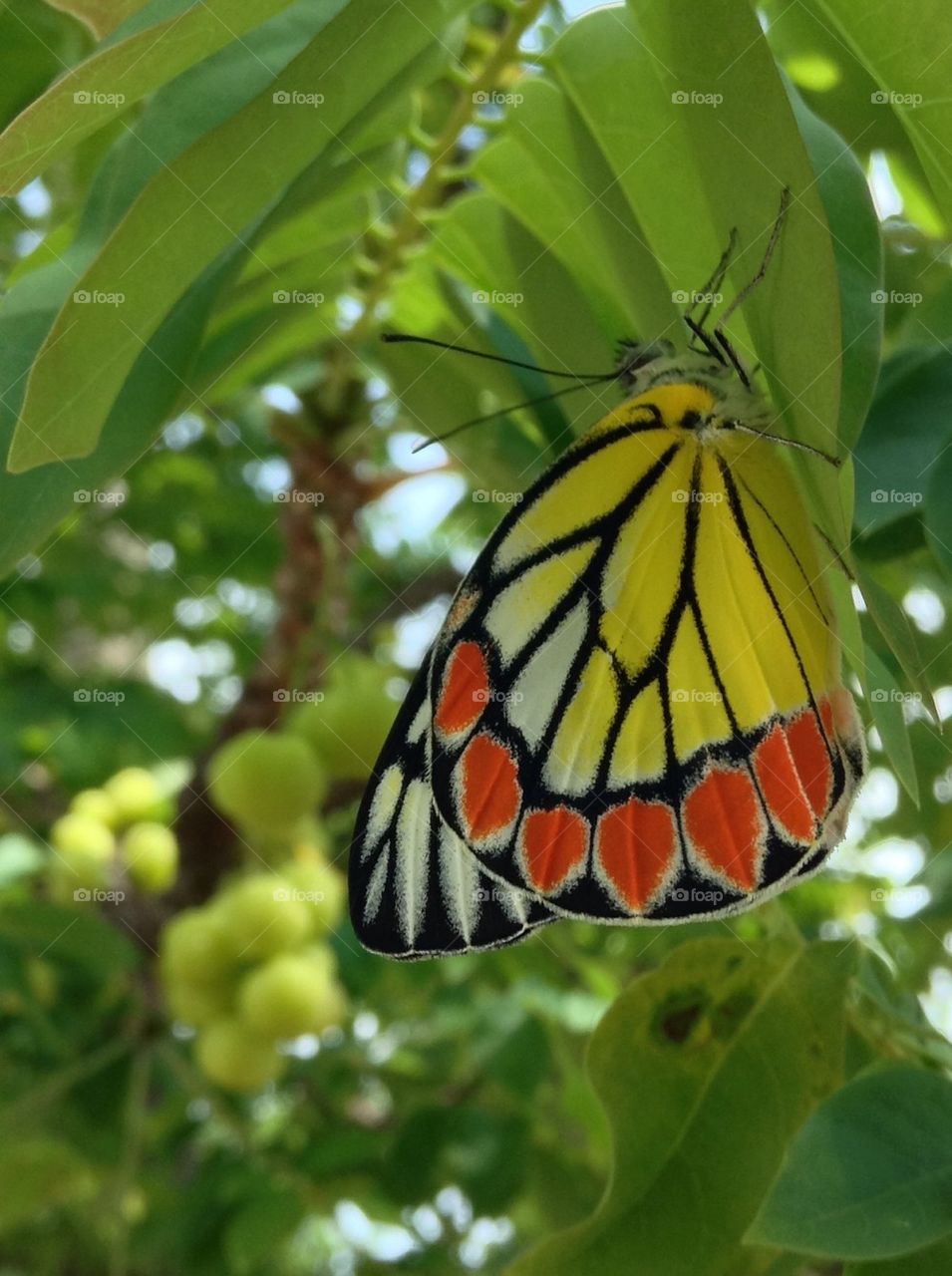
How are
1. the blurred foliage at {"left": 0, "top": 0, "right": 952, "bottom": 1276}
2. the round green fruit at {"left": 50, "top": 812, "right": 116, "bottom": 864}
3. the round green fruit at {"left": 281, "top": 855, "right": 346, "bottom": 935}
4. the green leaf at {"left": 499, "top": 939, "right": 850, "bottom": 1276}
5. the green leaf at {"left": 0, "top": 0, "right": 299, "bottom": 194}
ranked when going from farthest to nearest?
the round green fruit at {"left": 50, "top": 812, "right": 116, "bottom": 864} < the round green fruit at {"left": 281, "top": 855, "right": 346, "bottom": 935} < the green leaf at {"left": 499, "top": 939, "right": 850, "bottom": 1276} < the blurred foliage at {"left": 0, "top": 0, "right": 952, "bottom": 1276} < the green leaf at {"left": 0, "top": 0, "right": 299, "bottom": 194}

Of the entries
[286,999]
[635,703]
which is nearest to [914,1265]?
[635,703]

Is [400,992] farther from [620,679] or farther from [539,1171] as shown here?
[620,679]

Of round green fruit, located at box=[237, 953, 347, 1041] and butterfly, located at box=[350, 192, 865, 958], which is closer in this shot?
butterfly, located at box=[350, 192, 865, 958]

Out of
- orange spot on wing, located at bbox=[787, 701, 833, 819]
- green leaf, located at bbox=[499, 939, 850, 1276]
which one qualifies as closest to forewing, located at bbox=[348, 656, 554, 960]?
green leaf, located at bbox=[499, 939, 850, 1276]

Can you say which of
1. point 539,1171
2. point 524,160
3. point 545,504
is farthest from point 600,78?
point 539,1171

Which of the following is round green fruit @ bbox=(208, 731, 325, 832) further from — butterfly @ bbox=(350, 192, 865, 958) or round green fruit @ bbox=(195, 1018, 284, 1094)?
butterfly @ bbox=(350, 192, 865, 958)

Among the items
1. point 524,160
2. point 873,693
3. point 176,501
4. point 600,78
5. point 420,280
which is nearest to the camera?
point 873,693

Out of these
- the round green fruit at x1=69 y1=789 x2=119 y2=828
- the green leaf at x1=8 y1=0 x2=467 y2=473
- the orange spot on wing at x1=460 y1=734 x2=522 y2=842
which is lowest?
the round green fruit at x1=69 y1=789 x2=119 y2=828

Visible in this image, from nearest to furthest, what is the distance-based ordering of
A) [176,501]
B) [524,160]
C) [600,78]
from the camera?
[600,78], [524,160], [176,501]
